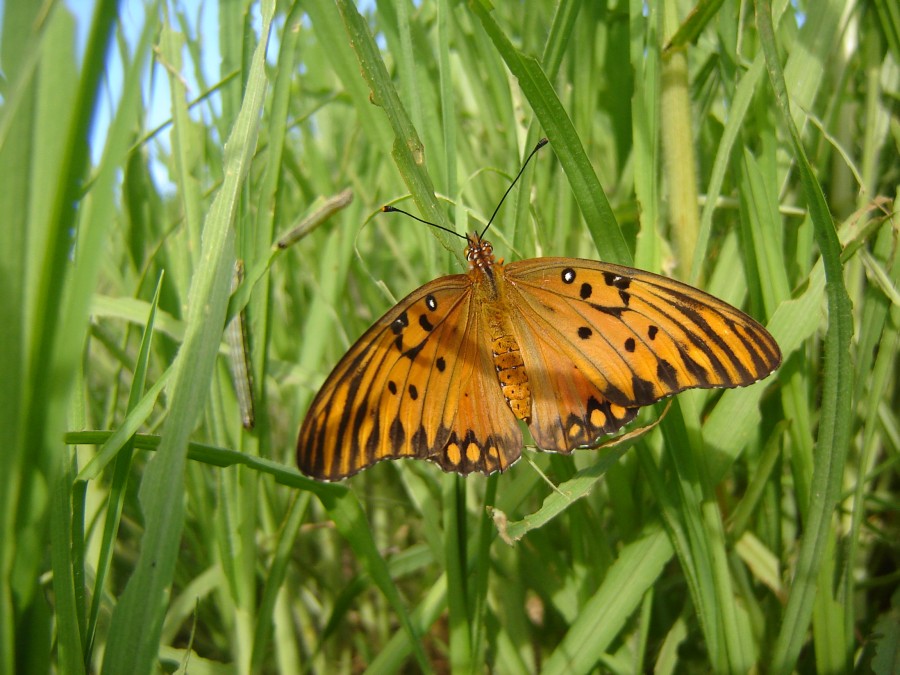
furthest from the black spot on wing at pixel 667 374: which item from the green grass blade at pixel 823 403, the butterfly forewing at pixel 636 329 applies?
the green grass blade at pixel 823 403

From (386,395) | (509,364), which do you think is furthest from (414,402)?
(509,364)

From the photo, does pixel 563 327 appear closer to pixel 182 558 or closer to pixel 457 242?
pixel 457 242

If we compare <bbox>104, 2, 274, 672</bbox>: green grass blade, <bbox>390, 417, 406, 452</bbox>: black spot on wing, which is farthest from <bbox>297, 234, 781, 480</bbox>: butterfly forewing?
<bbox>104, 2, 274, 672</bbox>: green grass blade

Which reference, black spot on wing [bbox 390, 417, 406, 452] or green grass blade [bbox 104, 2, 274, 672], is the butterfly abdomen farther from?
green grass blade [bbox 104, 2, 274, 672]

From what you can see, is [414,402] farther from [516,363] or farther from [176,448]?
[176,448]

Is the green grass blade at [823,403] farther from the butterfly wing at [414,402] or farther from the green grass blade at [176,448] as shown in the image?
the green grass blade at [176,448]

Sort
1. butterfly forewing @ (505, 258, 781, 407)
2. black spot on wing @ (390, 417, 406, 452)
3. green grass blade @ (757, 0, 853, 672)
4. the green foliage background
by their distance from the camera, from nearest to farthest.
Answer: the green foliage background < green grass blade @ (757, 0, 853, 672) < butterfly forewing @ (505, 258, 781, 407) < black spot on wing @ (390, 417, 406, 452)
